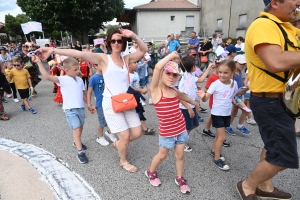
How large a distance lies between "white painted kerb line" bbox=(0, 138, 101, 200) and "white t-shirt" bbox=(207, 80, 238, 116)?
6.20ft

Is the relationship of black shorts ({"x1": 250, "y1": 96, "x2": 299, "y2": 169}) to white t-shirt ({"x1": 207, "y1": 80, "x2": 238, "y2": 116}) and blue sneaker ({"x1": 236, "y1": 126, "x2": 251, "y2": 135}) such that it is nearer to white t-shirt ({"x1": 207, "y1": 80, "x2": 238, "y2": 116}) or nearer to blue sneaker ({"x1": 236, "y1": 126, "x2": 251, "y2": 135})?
white t-shirt ({"x1": 207, "y1": 80, "x2": 238, "y2": 116})

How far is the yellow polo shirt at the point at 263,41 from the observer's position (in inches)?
68.0

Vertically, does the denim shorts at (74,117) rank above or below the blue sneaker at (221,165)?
above

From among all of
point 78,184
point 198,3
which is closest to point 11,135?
point 78,184

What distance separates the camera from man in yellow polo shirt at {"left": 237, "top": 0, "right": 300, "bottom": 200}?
169cm

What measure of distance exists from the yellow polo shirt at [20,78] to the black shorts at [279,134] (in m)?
5.74

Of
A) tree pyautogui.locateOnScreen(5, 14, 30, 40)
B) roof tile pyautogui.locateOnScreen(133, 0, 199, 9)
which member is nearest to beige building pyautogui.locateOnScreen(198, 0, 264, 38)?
roof tile pyautogui.locateOnScreen(133, 0, 199, 9)

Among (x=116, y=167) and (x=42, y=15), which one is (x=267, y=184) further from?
(x=42, y=15)

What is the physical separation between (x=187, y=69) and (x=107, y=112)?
1.39 m

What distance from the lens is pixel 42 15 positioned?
18625mm

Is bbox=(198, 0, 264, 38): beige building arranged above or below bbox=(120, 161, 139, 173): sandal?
above

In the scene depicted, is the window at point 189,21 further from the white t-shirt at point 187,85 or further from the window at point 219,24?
the white t-shirt at point 187,85

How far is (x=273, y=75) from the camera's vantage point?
6.16 feet

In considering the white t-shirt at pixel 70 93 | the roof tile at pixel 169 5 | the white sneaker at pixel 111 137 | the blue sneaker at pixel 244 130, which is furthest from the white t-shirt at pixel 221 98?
the roof tile at pixel 169 5
